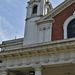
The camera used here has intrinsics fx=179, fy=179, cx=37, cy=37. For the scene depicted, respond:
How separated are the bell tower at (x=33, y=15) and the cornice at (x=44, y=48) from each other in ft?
9.75

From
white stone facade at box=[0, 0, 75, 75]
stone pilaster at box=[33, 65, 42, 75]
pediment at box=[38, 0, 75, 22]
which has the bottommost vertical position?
stone pilaster at box=[33, 65, 42, 75]

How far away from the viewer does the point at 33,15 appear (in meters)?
22.0

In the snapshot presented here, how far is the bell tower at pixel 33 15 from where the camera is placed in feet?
66.7

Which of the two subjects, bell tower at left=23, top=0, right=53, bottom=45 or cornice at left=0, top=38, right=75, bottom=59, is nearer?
cornice at left=0, top=38, right=75, bottom=59

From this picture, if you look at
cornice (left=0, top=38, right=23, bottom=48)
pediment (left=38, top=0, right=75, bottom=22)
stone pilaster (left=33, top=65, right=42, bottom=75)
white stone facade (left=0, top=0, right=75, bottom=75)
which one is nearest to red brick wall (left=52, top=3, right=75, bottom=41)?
pediment (left=38, top=0, right=75, bottom=22)

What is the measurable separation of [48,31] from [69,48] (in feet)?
15.5

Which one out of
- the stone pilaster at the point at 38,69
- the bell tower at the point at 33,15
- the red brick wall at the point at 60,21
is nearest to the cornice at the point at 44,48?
the stone pilaster at the point at 38,69

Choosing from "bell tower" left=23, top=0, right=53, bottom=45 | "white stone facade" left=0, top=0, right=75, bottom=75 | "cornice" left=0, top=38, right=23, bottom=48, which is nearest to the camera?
"white stone facade" left=0, top=0, right=75, bottom=75

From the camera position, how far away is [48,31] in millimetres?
19422

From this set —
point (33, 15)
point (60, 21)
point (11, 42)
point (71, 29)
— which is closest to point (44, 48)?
point (71, 29)

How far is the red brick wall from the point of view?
18.6 m

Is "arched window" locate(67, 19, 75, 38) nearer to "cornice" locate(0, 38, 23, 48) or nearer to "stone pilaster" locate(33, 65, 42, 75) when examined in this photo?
"stone pilaster" locate(33, 65, 42, 75)

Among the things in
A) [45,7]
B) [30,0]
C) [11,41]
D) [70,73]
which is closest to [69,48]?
[70,73]

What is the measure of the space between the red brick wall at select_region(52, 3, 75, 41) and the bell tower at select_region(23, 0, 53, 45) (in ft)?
7.72
